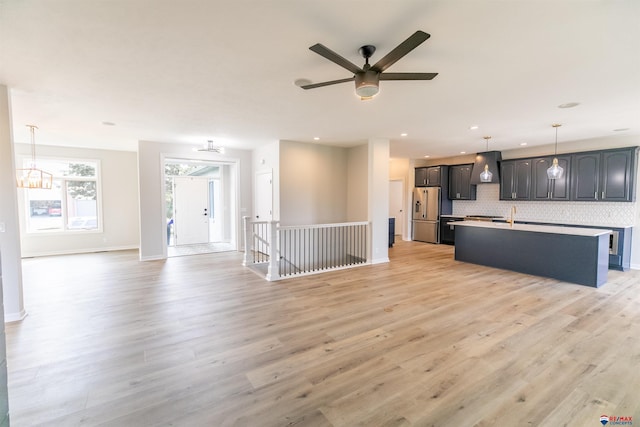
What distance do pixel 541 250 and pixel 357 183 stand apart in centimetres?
389

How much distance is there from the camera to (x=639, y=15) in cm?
190

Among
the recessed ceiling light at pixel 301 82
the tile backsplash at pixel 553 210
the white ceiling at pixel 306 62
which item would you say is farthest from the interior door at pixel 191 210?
the tile backsplash at pixel 553 210

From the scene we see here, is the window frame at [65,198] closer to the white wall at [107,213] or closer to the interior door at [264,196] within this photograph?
the white wall at [107,213]

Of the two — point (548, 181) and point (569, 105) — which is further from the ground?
point (569, 105)

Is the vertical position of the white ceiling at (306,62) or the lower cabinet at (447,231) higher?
Answer: the white ceiling at (306,62)

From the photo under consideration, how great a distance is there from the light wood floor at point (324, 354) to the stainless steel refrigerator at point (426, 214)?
14.0 ft

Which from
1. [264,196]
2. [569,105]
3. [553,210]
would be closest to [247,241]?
[264,196]

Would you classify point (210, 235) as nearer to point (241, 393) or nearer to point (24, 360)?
point (24, 360)

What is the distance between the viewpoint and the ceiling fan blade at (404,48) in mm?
1666

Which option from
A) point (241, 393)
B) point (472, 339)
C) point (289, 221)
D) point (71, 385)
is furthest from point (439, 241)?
point (71, 385)

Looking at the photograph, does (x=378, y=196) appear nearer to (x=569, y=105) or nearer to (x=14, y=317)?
(x=569, y=105)

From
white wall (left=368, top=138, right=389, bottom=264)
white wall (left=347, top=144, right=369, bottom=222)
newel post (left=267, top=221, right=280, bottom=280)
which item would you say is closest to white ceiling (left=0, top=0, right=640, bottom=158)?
white wall (left=368, top=138, right=389, bottom=264)

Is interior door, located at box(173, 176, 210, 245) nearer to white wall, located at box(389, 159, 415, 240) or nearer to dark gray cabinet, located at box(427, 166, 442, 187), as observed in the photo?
white wall, located at box(389, 159, 415, 240)

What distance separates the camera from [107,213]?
24.4 feet
